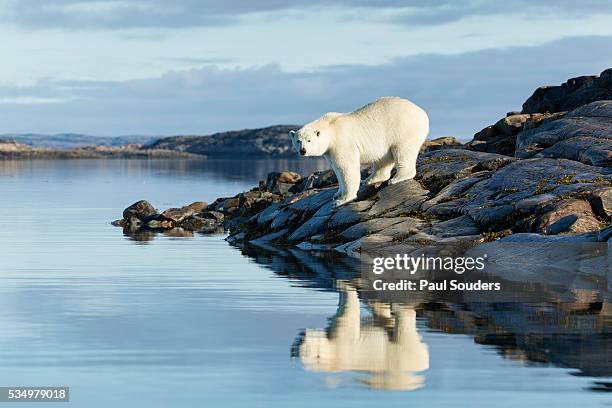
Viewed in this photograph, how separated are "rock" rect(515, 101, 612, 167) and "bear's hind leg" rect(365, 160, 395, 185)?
4.80m

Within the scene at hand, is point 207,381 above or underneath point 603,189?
underneath

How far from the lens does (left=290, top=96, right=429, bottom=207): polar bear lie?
98.0ft

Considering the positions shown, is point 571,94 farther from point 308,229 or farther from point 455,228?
point 455,228

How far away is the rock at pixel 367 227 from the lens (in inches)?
1131

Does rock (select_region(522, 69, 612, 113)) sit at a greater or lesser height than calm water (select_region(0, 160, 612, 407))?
greater

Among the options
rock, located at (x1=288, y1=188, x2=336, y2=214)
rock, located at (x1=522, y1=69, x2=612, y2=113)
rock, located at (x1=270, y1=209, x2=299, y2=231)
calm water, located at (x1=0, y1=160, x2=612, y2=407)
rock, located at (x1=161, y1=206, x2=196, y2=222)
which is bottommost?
rock, located at (x1=161, y1=206, x2=196, y2=222)

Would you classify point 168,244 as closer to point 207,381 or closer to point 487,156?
point 487,156

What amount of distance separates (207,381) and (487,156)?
2233cm

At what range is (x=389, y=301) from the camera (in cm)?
1884

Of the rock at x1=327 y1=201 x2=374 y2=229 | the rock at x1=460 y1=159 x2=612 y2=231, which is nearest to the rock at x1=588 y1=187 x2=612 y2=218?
the rock at x1=460 y1=159 x2=612 y2=231

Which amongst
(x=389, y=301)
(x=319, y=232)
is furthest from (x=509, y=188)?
(x=389, y=301)

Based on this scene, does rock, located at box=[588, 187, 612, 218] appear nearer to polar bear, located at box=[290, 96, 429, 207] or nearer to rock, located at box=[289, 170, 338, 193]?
polar bear, located at box=[290, 96, 429, 207]

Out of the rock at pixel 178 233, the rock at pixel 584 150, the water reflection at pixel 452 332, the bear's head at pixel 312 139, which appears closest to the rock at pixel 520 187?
the rock at pixel 584 150

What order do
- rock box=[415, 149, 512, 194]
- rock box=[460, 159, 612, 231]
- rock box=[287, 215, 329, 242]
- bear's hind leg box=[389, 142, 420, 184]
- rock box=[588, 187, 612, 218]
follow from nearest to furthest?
rock box=[588, 187, 612, 218], rock box=[460, 159, 612, 231], bear's hind leg box=[389, 142, 420, 184], rock box=[287, 215, 329, 242], rock box=[415, 149, 512, 194]
